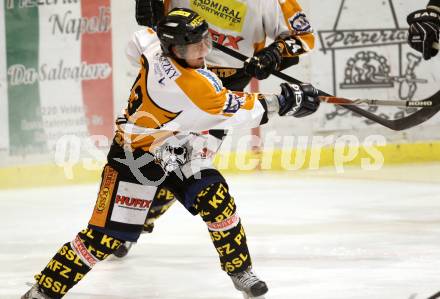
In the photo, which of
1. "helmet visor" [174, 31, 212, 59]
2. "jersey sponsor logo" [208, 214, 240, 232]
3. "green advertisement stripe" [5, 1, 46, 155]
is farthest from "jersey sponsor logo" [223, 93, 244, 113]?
"green advertisement stripe" [5, 1, 46, 155]

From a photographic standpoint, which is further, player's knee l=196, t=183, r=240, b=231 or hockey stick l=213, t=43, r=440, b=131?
hockey stick l=213, t=43, r=440, b=131

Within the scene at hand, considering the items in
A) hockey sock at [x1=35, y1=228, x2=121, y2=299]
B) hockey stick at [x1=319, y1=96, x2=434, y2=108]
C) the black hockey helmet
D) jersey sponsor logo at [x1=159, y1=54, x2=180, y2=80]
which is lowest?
hockey sock at [x1=35, y1=228, x2=121, y2=299]

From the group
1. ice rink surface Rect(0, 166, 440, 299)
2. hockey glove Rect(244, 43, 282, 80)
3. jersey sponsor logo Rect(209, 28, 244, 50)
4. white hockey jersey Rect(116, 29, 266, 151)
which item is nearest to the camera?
white hockey jersey Rect(116, 29, 266, 151)

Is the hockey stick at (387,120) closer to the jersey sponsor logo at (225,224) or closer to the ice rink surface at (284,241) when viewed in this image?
the ice rink surface at (284,241)

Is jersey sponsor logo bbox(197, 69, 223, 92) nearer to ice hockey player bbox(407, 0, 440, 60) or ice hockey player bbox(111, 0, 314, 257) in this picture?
ice hockey player bbox(111, 0, 314, 257)

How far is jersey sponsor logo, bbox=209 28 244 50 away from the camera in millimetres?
4207

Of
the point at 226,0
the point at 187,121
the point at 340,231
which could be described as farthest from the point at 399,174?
the point at 187,121

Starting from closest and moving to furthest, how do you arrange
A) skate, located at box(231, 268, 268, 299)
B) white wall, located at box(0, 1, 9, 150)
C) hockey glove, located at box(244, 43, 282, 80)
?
skate, located at box(231, 268, 268, 299), hockey glove, located at box(244, 43, 282, 80), white wall, located at box(0, 1, 9, 150)

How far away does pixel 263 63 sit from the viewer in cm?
396

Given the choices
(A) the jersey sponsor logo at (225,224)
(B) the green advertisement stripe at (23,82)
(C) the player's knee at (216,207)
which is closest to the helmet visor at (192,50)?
(C) the player's knee at (216,207)

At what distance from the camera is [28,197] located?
621cm

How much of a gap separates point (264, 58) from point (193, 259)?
0.97 m

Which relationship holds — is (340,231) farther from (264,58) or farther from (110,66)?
(110,66)

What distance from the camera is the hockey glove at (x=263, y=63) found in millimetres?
3953
